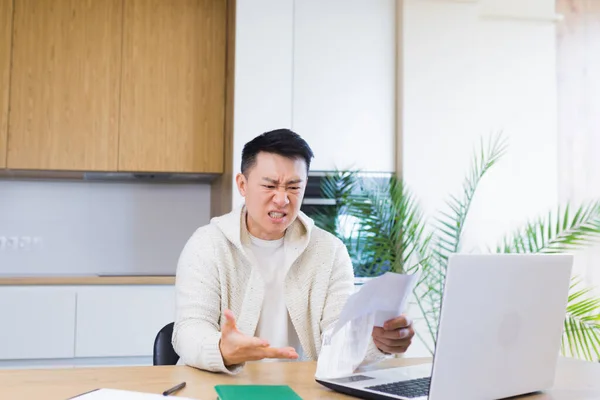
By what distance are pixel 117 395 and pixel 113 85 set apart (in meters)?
2.71

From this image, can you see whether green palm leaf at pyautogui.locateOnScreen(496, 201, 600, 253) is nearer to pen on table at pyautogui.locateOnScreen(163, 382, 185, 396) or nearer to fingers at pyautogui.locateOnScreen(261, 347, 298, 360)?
fingers at pyautogui.locateOnScreen(261, 347, 298, 360)

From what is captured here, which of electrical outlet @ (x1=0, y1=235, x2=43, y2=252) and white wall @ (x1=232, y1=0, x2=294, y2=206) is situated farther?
electrical outlet @ (x1=0, y1=235, x2=43, y2=252)

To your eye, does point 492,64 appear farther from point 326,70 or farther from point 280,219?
point 280,219

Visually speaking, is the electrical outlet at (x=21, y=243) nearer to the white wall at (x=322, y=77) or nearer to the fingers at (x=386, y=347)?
the white wall at (x=322, y=77)

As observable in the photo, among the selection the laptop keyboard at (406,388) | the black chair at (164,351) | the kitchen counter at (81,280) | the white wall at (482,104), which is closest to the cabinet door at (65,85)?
the kitchen counter at (81,280)

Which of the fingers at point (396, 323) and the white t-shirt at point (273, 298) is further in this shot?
the white t-shirt at point (273, 298)

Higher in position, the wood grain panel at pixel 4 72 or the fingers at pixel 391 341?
the wood grain panel at pixel 4 72

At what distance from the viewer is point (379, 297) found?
55.2 inches

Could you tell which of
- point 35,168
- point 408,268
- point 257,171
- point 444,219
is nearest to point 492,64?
point 444,219

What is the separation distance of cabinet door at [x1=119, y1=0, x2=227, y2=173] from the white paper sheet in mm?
2386

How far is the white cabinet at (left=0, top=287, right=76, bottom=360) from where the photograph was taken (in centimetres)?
321

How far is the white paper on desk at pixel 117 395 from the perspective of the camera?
1.20m

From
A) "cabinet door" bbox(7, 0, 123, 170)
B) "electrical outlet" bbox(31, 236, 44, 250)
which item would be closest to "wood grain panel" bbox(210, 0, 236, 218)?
"cabinet door" bbox(7, 0, 123, 170)

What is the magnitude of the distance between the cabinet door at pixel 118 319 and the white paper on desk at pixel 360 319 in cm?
197
